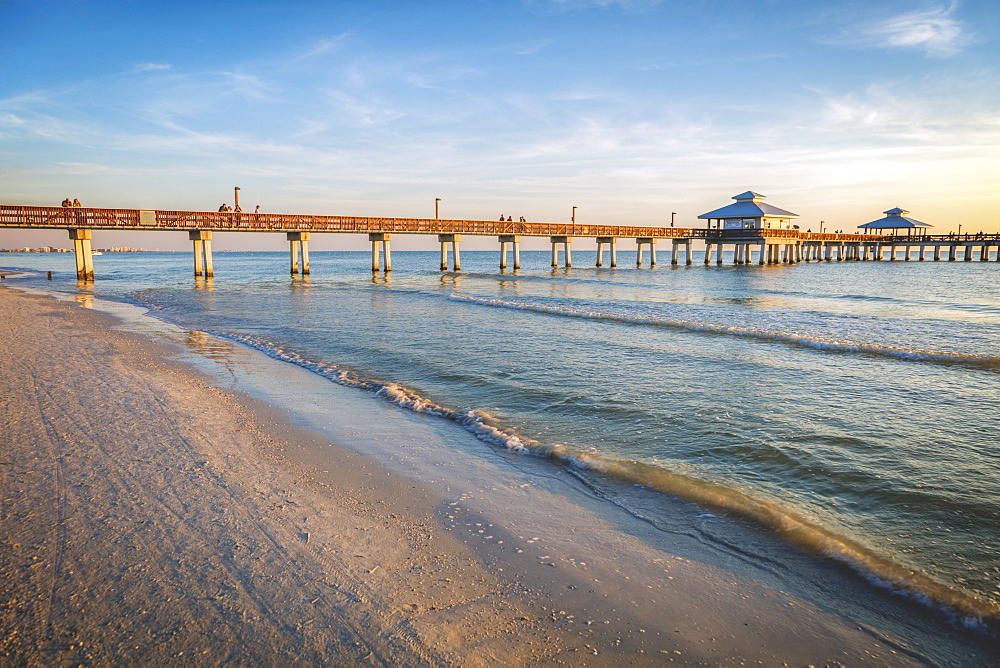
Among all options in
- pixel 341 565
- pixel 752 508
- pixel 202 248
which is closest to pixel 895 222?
pixel 202 248

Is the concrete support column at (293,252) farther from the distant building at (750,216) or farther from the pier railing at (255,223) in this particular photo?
the distant building at (750,216)

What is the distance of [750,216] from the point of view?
61.8m

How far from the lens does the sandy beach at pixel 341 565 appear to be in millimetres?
2980

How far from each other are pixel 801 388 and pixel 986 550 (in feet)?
18.4

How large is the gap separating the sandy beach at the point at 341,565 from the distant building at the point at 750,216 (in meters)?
64.4

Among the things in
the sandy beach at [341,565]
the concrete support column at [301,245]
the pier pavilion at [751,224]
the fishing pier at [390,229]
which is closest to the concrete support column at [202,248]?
the fishing pier at [390,229]

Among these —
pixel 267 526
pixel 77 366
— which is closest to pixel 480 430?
pixel 267 526

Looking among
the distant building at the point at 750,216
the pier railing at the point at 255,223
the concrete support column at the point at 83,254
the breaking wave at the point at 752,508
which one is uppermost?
the distant building at the point at 750,216

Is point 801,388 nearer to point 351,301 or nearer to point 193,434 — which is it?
point 193,434

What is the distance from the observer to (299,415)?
24.8ft

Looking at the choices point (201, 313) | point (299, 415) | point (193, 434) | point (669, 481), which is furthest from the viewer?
point (201, 313)

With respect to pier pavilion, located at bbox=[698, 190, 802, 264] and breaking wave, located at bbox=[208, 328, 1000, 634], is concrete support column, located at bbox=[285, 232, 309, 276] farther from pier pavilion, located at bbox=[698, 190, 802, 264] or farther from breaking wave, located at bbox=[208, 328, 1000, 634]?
pier pavilion, located at bbox=[698, 190, 802, 264]

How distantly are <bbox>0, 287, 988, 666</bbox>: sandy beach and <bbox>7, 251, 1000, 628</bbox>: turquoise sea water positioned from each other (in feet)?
3.52

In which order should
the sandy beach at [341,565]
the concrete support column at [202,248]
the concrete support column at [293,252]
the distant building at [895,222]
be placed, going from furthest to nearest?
the distant building at [895,222] < the concrete support column at [293,252] < the concrete support column at [202,248] < the sandy beach at [341,565]
